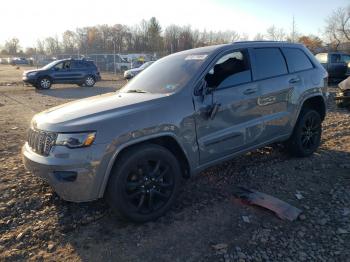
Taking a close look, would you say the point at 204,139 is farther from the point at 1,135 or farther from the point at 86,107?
the point at 1,135

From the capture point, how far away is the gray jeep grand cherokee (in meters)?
3.36

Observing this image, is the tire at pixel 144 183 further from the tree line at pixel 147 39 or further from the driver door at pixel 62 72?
the tree line at pixel 147 39

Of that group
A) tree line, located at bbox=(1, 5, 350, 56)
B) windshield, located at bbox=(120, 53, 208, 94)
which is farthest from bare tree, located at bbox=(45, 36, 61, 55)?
windshield, located at bbox=(120, 53, 208, 94)

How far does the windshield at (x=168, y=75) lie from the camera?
4.19 meters

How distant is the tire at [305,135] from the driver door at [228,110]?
106 cm

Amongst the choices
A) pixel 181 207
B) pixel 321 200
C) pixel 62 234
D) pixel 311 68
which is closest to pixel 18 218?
pixel 62 234

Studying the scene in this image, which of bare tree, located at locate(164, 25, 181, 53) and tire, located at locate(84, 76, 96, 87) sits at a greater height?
bare tree, located at locate(164, 25, 181, 53)

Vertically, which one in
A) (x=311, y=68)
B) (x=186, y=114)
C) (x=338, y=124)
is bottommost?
(x=338, y=124)

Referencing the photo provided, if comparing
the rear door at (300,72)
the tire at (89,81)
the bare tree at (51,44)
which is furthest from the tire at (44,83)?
the bare tree at (51,44)

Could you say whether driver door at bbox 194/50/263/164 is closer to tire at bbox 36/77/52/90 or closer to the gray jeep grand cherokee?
the gray jeep grand cherokee

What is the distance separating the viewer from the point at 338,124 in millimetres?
8094

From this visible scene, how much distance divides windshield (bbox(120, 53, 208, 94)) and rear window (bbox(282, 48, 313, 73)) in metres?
1.65

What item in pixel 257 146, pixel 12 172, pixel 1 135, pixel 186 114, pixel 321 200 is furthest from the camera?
pixel 1 135

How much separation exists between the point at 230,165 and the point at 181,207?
150 cm
